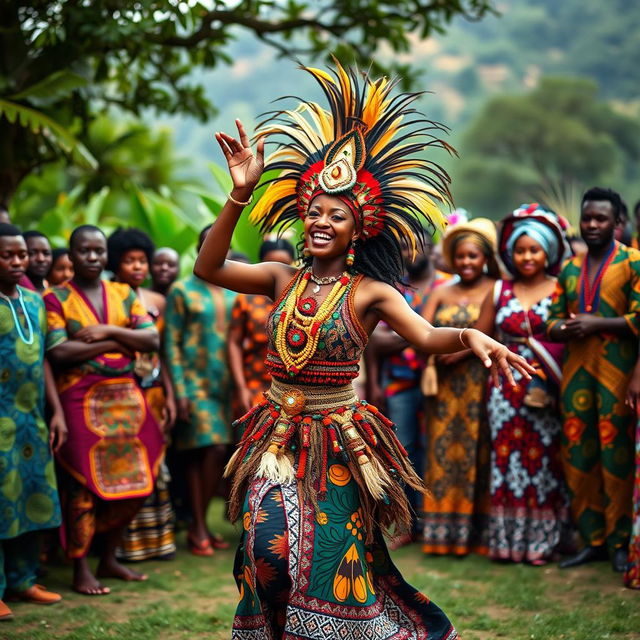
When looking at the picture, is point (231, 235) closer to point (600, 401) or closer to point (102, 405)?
point (102, 405)

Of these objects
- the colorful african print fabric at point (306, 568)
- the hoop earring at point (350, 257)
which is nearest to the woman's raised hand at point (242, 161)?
the hoop earring at point (350, 257)

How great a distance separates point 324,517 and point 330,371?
66 centimetres

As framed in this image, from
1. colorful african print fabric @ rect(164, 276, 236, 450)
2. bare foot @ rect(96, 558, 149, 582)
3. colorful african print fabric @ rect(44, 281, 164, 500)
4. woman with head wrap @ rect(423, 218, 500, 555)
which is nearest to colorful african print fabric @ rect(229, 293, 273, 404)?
colorful african print fabric @ rect(164, 276, 236, 450)

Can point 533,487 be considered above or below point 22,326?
below

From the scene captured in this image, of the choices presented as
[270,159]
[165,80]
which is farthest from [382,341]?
[165,80]

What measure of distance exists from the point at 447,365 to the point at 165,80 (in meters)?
4.95

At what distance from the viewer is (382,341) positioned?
7.80 m

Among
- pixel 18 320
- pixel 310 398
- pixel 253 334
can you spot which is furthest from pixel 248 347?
pixel 310 398

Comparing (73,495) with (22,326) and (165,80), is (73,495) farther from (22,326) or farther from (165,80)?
(165,80)

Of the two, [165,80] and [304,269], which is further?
[165,80]

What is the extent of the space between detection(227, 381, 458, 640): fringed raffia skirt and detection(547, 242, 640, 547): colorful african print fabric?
243 cm

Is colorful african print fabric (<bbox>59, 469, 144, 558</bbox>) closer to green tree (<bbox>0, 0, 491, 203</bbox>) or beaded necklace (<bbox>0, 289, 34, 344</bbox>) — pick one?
beaded necklace (<bbox>0, 289, 34, 344</bbox>)

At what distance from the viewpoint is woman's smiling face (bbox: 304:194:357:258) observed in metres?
4.43

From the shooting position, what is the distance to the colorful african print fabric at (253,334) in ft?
24.3
